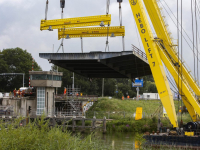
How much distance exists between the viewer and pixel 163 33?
111 ft

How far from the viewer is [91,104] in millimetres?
54406

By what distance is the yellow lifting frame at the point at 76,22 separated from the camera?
35319mm

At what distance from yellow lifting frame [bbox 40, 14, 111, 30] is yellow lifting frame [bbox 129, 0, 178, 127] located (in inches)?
152

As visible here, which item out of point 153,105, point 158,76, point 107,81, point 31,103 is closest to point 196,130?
point 158,76

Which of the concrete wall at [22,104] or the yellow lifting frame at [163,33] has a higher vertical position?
the yellow lifting frame at [163,33]

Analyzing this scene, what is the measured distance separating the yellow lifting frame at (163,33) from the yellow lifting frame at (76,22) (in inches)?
176

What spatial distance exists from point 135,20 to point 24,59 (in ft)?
181

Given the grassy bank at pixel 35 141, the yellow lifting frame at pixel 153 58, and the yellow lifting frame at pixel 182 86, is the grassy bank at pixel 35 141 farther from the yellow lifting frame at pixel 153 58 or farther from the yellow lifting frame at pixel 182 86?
the yellow lifting frame at pixel 182 86

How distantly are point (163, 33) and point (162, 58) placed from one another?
3.05 meters

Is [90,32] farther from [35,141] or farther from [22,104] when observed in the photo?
[35,141]

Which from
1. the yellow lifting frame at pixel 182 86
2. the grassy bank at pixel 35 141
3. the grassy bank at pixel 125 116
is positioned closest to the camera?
the grassy bank at pixel 35 141

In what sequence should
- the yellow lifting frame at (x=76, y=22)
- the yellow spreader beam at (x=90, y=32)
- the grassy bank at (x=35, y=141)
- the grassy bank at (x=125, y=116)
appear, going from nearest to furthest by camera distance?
the grassy bank at (x=35, y=141) → the yellow lifting frame at (x=76, y=22) → the yellow spreader beam at (x=90, y=32) → the grassy bank at (x=125, y=116)

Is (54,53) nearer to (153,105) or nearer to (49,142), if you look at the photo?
(49,142)

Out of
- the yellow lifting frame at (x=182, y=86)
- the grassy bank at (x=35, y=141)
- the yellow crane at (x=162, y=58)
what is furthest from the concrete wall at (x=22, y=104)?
the grassy bank at (x=35, y=141)
